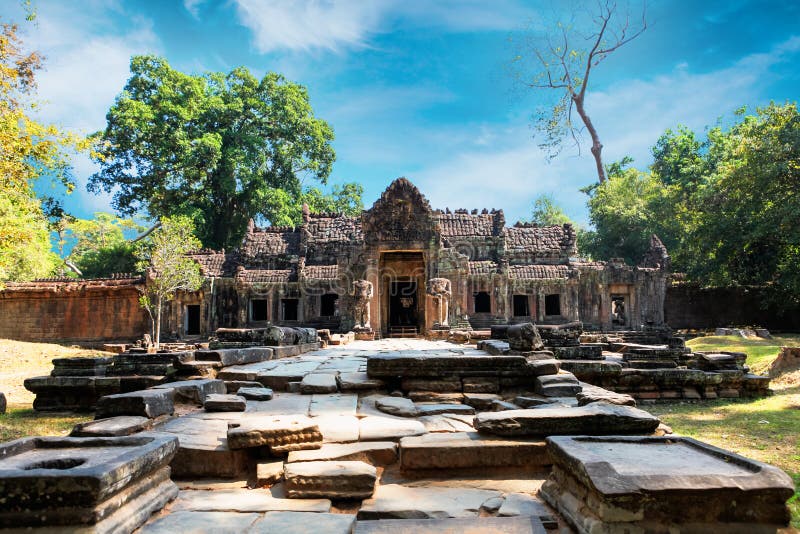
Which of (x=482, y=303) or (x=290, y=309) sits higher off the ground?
(x=482, y=303)

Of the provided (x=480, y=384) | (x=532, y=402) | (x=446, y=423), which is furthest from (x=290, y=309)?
(x=446, y=423)

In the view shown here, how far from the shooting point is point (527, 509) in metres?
2.72

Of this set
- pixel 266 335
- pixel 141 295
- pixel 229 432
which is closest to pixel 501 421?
pixel 229 432

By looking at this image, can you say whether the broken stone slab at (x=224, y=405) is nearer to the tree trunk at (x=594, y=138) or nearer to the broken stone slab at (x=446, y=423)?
the broken stone slab at (x=446, y=423)

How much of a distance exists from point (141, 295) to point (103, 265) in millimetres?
10987

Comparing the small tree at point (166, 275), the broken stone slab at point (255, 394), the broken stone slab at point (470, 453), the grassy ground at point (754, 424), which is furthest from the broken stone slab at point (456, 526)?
the small tree at point (166, 275)

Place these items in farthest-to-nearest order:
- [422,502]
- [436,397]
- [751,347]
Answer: [751,347], [436,397], [422,502]

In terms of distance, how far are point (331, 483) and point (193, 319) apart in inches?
860

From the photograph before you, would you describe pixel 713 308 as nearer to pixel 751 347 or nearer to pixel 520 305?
pixel 520 305

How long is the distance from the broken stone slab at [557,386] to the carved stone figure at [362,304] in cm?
1082

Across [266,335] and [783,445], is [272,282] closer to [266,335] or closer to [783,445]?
[266,335]

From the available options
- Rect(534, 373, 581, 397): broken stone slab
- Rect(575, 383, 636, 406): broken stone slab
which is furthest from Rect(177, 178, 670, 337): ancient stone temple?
Rect(575, 383, 636, 406): broken stone slab

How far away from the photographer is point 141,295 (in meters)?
22.1

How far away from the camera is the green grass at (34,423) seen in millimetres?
5547
